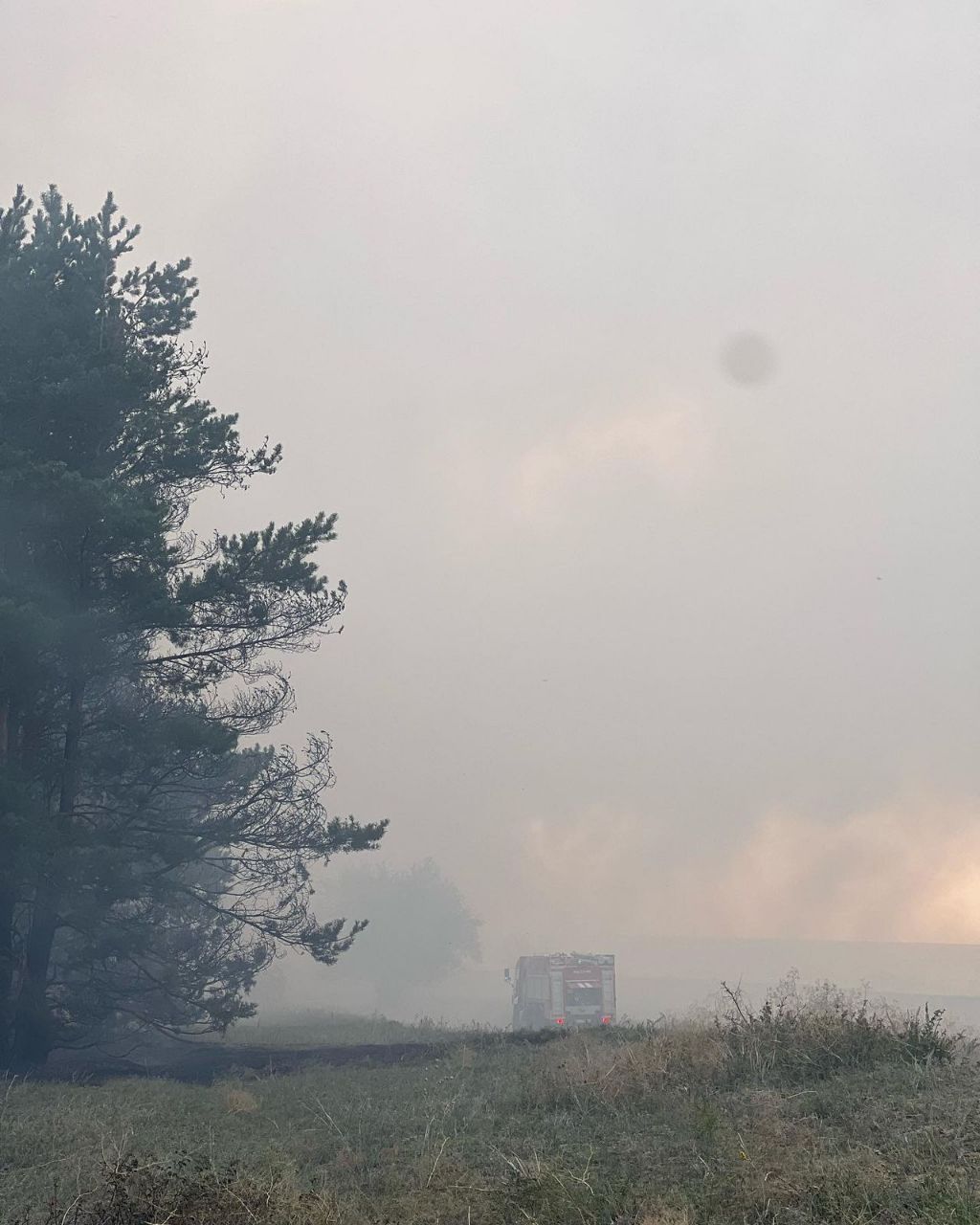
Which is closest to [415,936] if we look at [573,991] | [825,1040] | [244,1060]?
[573,991]

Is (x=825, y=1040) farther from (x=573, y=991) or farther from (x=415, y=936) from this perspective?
(x=415, y=936)

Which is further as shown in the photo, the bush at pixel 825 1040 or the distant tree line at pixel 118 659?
the distant tree line at pixel 118 659

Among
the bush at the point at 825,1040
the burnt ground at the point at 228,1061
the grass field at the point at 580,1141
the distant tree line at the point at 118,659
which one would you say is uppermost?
the distant tree line at the point at 118,659

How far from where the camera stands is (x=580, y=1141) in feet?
28.5

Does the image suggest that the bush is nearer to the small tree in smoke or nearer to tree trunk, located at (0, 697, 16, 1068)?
tree trunk, located at (0, 697, 16, 1068)

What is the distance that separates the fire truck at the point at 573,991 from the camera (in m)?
35.4

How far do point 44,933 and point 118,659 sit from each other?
515 centimetres

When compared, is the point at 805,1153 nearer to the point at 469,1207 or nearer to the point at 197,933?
the point at 469,1207

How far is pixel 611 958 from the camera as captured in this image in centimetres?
3594

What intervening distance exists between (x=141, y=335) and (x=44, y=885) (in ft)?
36.5

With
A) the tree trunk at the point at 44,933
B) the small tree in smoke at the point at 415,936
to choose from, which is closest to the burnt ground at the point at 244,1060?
the tree trunk at the point at 44,933

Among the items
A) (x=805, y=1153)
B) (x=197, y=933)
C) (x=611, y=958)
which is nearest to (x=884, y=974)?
(x=611, y=958)

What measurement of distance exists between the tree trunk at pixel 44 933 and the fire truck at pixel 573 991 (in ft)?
68.0

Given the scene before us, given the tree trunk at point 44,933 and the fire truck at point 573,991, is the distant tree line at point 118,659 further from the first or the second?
Result: the fire truck at point 573,991
